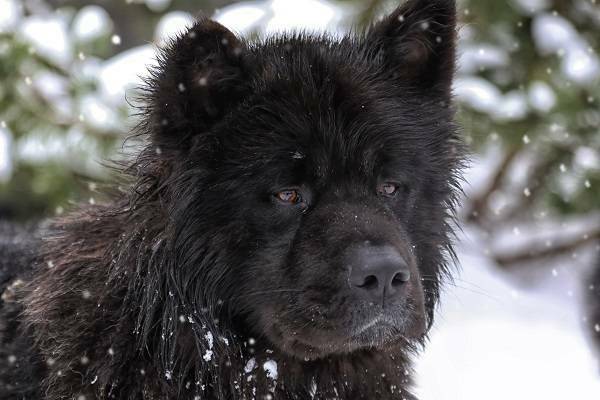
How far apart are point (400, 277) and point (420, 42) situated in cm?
121

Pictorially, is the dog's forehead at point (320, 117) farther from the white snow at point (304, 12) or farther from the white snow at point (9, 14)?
the white snow at point (9, 14)

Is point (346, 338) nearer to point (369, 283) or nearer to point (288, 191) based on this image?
point (369, 283)

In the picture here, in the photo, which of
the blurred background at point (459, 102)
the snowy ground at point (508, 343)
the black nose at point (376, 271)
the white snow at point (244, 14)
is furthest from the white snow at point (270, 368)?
the white snow at point (244, 14)

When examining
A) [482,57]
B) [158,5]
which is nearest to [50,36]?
[158,5]

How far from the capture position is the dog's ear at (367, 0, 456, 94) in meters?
3.94

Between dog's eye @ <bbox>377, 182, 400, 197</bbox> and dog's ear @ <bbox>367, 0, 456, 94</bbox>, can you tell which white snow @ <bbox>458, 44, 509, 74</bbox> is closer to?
dog's ear @ <bbox>367, 0, 456, 94</bbox>

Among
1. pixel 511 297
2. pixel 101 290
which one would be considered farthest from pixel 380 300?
pixel 511 297

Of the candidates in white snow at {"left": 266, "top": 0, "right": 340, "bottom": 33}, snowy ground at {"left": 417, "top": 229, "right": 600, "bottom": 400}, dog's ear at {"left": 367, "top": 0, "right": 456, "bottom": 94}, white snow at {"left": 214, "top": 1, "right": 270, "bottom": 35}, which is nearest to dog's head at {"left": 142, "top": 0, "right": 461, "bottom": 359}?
dog's ear at {"left": 367, "top": 0, "right": 456, "bottom": 94}

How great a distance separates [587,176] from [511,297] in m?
1.72

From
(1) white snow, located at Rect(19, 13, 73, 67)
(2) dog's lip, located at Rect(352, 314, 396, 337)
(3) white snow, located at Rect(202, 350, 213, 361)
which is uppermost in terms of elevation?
(2) dog's lip, located at Rect(352, 314, 396, 337)

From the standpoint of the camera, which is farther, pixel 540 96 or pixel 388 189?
pixel 540 96

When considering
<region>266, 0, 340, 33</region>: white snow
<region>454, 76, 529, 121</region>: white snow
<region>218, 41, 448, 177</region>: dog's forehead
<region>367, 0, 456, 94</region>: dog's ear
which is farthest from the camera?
<region>266, 0, 340, 33</region>: white snow

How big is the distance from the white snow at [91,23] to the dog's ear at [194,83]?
14.6 feet

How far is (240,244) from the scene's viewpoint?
141 inches
